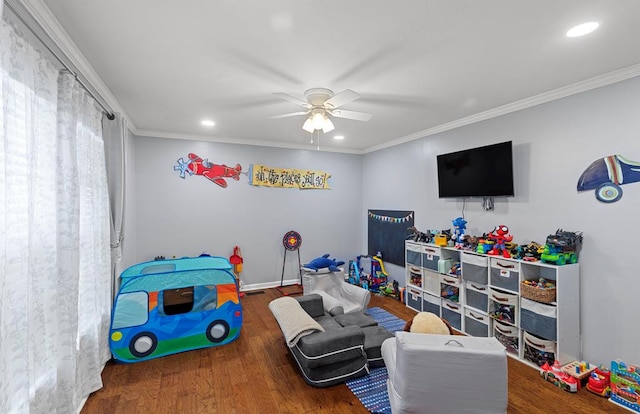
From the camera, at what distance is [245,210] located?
16.7ft

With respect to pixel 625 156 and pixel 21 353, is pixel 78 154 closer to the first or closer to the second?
pixel 21 353

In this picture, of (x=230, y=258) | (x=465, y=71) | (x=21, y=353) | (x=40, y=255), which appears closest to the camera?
(x=21, y=353)

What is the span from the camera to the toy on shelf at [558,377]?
243cm

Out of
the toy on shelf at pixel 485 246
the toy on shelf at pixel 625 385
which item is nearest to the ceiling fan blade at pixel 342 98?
the toy on shelf at pixel 485 246

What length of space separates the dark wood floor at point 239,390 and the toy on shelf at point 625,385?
0.28 feet

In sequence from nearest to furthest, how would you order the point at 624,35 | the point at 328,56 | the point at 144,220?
the point at 624,35
the point at 328,56
the point at 144,220

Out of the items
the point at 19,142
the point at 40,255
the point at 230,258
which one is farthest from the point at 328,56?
the point at 230,258

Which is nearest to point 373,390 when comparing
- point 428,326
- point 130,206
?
point 428,326

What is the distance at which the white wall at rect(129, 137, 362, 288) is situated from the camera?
14.9ft

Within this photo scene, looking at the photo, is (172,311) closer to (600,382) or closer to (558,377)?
(558,377)

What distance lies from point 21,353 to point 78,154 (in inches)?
55.0

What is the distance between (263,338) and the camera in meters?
3.40

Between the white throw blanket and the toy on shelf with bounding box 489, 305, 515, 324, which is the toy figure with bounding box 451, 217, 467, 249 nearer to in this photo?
the toy on shelf with bounding box 489, 305, 515, 324

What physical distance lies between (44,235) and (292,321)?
1910mm
